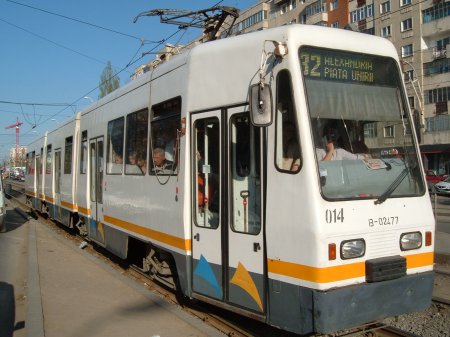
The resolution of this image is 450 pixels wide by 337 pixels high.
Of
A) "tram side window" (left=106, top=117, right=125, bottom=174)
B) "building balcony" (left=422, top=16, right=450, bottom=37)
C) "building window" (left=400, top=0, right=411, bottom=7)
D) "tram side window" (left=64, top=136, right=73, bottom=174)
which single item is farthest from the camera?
"building window" (left=400, top=0, right=411, bottom=7)

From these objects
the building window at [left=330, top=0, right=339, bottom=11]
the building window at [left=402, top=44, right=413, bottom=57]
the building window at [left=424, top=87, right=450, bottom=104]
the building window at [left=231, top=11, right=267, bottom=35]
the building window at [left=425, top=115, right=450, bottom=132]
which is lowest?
the building window at [left=425, top=115, right=450, bottom=132]

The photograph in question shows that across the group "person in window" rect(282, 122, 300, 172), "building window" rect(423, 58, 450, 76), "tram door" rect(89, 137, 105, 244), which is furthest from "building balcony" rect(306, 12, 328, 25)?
"person in window" rect(282, 122, 300, 172)

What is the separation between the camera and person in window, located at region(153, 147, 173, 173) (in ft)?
20.6

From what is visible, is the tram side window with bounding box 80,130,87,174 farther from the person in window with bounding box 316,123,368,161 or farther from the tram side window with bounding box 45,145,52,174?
the person in window with bounding box 316,123,368,161

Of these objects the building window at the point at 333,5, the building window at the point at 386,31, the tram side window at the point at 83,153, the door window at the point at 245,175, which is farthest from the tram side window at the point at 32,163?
the building window at the point at 333,5

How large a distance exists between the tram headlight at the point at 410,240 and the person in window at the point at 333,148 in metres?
0.89

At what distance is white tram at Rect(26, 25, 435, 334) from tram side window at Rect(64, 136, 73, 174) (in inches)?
280

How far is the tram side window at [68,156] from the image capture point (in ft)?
41.8

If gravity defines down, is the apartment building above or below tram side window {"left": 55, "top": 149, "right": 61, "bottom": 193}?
above

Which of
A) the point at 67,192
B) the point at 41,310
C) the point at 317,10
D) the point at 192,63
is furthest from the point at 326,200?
the point at 317,10

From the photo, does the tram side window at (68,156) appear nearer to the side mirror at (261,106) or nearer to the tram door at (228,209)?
→ the tram door at (228,209)

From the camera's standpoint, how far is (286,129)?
4.61 metres

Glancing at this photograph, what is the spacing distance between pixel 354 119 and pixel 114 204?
4.88 metres

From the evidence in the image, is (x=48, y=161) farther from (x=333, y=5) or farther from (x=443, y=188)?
(x=333, y=5)
